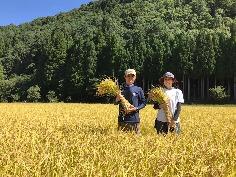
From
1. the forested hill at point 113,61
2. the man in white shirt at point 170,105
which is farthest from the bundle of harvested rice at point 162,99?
the forested hill at point 113,61

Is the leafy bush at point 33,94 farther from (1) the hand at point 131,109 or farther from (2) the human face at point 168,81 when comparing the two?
(1) the hand at point 131,109

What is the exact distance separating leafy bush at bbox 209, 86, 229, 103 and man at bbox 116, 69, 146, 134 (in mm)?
64746

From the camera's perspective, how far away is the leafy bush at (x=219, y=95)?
2955 inches

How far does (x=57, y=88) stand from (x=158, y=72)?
17951 mm

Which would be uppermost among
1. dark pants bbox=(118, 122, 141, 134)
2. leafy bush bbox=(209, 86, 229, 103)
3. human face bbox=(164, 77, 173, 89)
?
leafy bush bbox=(209, 86, 229, 103)

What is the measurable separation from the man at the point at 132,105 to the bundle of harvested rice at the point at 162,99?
0.37m

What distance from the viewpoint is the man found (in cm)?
1114

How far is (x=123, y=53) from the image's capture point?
8656 cm

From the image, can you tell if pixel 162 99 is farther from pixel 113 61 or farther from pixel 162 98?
pixel 113 61

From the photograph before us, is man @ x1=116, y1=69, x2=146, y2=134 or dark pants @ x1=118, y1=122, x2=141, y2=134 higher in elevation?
man @ x1=116, y1=69, x2=146, y2=134

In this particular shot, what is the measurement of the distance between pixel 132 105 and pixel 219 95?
65937mm

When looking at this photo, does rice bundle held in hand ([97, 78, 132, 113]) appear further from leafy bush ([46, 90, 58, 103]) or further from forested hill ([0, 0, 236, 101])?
leafy bush ([46, 90, 58, 103])


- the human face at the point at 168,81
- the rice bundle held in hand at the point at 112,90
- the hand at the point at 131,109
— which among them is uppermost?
the human face at the point at 168,81

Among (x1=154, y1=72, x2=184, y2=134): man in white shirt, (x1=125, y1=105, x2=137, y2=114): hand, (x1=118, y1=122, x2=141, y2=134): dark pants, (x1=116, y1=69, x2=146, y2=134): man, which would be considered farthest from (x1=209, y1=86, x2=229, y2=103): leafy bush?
(x1=125, y1=105, x2=137, y2=114): hand
